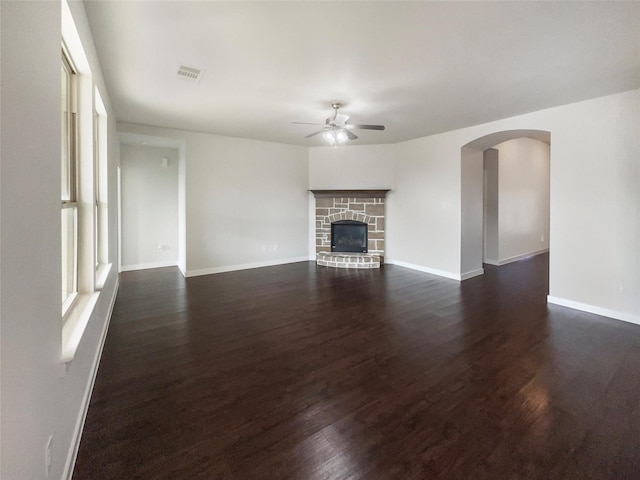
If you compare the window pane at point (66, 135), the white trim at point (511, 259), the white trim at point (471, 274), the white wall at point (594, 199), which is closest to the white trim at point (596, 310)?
the white wall at point (594, 199)

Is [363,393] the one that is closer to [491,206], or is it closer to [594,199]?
[594,199]

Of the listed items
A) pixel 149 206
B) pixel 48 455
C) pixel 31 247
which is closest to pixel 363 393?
pixel 48 455

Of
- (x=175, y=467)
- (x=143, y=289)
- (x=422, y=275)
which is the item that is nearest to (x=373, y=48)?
(x=175, y=467)

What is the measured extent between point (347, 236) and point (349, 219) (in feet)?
1.31

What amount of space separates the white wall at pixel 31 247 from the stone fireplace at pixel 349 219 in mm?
5278

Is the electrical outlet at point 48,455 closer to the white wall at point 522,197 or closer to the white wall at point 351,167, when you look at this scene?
the white wall at point 351,167

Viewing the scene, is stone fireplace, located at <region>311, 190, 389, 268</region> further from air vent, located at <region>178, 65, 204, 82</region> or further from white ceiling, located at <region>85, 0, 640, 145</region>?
air vent, located at <region>178, 65, 204, 82</region>

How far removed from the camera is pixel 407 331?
10.7ft

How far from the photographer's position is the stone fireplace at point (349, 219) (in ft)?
21.5

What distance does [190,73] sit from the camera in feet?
10.0

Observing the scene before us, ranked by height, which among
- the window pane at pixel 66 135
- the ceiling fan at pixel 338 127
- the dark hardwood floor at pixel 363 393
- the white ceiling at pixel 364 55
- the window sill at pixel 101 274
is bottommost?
the dark hardwood floor at pixel 363 393

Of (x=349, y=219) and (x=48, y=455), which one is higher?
(x=349, y=219)

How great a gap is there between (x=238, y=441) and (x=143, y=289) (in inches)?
150

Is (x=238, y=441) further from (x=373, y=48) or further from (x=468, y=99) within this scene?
(x=468, y=99)
